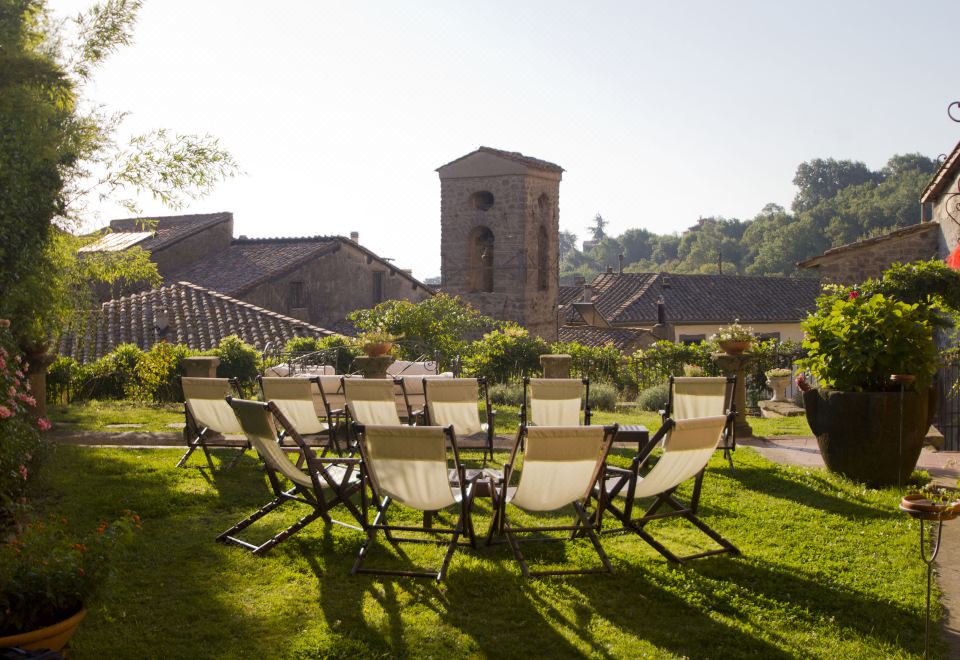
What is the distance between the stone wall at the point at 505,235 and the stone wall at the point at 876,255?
302 inches

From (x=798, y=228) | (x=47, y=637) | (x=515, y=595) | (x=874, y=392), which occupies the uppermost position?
(x=798, y=228)

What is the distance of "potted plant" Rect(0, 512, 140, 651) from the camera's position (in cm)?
330

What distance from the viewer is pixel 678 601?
14.4 ft

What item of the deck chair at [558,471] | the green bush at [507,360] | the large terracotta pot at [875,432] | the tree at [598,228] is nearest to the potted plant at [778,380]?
the green bush at [507,360]

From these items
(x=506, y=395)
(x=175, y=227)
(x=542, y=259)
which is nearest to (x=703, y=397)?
(x=506, y=395)

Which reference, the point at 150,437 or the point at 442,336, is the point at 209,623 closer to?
the point at 150,437

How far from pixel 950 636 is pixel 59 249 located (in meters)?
8.36

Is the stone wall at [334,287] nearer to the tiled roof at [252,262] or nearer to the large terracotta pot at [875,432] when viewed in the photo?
the tiled roof at [252,262]

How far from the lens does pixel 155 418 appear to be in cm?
1134

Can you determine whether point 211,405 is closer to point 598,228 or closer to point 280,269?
point 280,269

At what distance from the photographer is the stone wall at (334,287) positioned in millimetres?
26062

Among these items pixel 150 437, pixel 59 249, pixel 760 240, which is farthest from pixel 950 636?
pixel 760 240

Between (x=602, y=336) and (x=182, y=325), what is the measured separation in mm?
16709

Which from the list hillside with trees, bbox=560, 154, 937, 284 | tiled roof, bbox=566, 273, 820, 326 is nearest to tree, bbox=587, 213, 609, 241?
hillside with trees, bbox=560, 154, 937, 284
